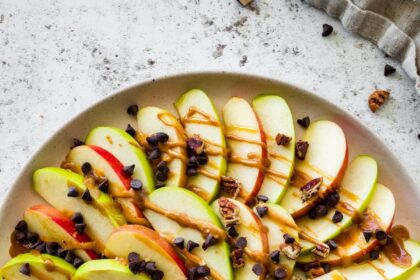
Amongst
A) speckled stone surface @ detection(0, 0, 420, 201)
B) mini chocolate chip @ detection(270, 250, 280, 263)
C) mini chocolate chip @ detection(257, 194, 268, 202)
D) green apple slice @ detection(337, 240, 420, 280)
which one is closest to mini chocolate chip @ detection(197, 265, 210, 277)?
mini chocolate chip @ detection(270, 250, 280, 263)

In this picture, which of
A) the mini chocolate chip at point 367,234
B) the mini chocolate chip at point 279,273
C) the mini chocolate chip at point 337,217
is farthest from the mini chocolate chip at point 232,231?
the mini chocolate chip at point 367,234

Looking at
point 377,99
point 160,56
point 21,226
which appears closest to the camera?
point 21,226

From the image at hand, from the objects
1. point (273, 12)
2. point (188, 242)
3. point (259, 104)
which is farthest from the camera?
point (273, 12)

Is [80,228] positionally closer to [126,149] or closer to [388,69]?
[126,149]

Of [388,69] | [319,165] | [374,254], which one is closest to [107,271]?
[319,165]

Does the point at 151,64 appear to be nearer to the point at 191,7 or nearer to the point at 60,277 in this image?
the point at 191,7

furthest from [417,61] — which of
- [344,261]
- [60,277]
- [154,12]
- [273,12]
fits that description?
[60,277]

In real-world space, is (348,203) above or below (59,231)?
above

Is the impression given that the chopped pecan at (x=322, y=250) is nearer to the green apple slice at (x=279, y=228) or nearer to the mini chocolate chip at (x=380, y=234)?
the green apple slice at (x=279, y=228)
